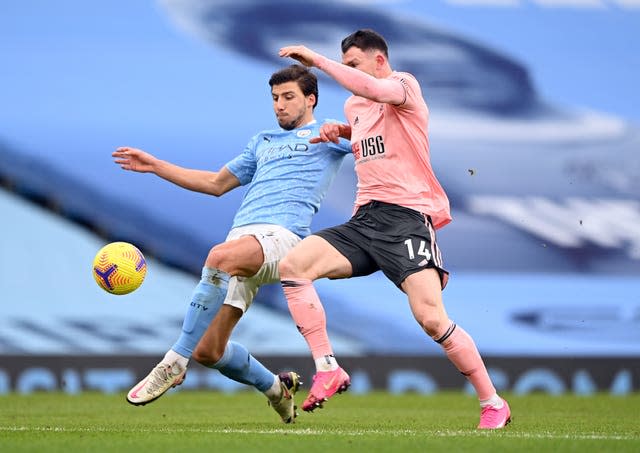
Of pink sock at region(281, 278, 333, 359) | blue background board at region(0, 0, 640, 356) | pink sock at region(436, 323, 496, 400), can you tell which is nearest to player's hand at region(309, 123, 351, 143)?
pink sock at region(281, 278, 333, 359)

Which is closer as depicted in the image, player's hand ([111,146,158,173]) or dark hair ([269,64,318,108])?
player's hand ([111,146,158,173])

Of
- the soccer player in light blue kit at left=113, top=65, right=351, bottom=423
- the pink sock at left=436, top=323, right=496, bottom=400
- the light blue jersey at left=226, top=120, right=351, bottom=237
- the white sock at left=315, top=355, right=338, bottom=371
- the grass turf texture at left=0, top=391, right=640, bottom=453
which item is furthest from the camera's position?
the light blue jersey at left=226, top=120, right=351, bottom=237

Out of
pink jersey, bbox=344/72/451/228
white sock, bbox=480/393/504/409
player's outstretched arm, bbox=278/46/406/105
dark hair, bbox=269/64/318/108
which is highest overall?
player's outstretched arm, bbox=278/46/406/105

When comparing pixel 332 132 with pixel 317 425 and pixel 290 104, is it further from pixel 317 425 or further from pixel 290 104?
pixel 317 425

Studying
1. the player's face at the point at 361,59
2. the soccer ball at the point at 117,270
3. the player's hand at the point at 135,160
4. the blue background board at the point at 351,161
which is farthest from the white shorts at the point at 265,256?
the blue background board at the point at 351,161

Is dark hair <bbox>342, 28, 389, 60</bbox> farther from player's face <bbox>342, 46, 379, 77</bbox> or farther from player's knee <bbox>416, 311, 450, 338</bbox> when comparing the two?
player's knee <bbox>416, 311, 450, 338</bbox>

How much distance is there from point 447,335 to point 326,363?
695 mm

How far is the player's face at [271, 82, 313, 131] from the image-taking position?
27.5ft

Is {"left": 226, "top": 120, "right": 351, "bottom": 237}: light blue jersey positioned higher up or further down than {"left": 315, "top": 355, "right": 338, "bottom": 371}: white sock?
higher up

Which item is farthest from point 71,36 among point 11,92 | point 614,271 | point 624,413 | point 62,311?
point 624,413

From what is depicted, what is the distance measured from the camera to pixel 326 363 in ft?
22.6

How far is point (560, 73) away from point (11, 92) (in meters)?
6.54

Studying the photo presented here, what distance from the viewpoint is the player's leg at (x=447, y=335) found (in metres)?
6.91

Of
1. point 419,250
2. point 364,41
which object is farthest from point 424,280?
point 364,41
